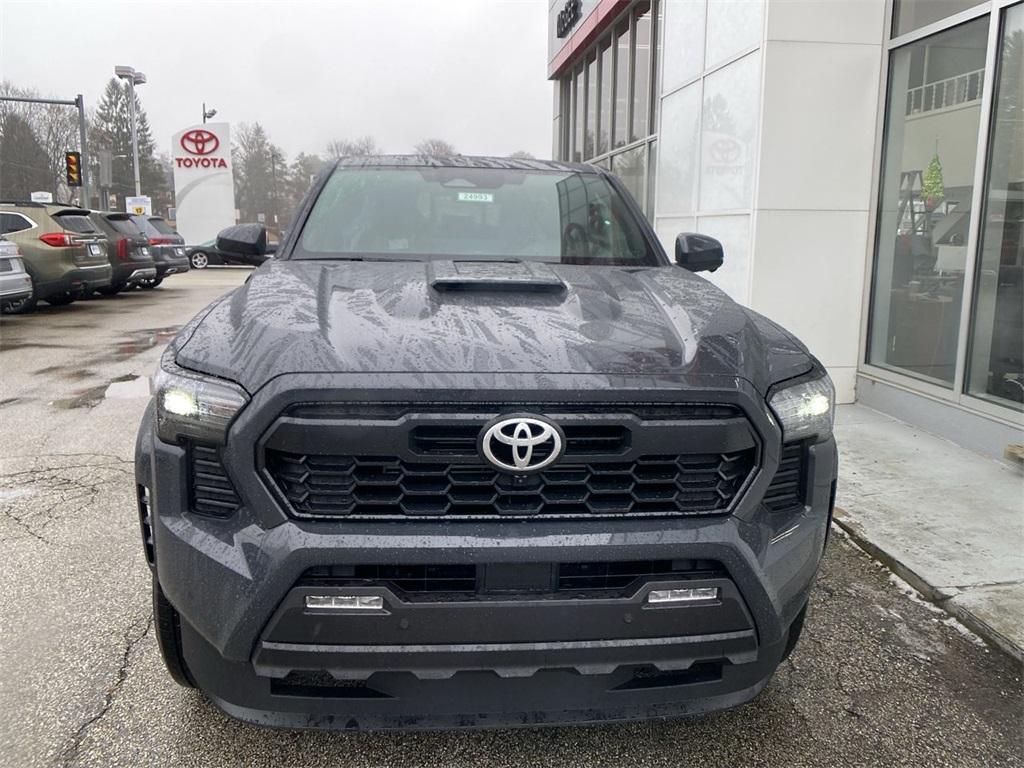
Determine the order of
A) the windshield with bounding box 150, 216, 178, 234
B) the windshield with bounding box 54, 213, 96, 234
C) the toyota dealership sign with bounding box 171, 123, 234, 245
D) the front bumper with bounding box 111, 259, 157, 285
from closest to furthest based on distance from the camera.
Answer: the windshield with bounding box 54, 213, 96, 234 < the front bumper with bounding box 111, 259, 157, 285 < the windshield with bounding box 150, 216, 178, 234 < the toyota dealership sign with bounding box 171, 123, 234, 245

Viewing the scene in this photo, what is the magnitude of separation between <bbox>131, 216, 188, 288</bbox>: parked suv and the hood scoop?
16939mm

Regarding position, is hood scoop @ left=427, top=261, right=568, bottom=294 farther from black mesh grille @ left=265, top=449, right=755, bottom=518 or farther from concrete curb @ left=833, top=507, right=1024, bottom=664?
concrete curb @ left=833, top=507, right=1024, bottom=664

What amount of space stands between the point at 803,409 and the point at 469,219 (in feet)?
5.87

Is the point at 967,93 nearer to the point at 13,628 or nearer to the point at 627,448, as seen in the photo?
the point at 627,448

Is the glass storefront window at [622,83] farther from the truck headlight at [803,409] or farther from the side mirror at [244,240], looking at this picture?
→ the truck headlight at [803,409]

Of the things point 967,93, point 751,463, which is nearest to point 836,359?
point 967,93

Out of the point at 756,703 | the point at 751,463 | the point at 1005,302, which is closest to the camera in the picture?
the point at 751,463

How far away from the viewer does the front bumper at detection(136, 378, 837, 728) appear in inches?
71.9

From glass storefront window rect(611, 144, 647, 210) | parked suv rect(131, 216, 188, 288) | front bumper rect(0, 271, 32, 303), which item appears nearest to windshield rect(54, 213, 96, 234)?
front bumper rect(0, 271, 32, 303)

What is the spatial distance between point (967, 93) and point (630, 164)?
22.3 ft

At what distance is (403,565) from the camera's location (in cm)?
184

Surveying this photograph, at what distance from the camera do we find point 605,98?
14.4 meters

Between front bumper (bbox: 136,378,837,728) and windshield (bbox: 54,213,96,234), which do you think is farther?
windshield (bbox: 54,213,96,234)

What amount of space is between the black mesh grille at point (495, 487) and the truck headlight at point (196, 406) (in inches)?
5.5
